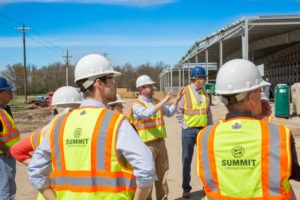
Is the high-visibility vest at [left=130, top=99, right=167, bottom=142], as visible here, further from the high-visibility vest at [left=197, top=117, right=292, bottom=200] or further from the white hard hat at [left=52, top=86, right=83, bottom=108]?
the high-visibility vest at [left=197, top=117, right=292, bottom=200]

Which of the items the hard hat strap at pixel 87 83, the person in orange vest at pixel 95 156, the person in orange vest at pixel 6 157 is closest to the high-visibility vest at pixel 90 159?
the person in orange vest at pixel 95 156

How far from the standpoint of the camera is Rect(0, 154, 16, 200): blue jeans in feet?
14.1

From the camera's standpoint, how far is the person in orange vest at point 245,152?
208 centimetres

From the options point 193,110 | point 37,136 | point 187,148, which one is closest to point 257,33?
point 193,110

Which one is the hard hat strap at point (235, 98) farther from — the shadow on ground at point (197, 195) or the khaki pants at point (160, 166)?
the shadow on ground at point (197, 195)

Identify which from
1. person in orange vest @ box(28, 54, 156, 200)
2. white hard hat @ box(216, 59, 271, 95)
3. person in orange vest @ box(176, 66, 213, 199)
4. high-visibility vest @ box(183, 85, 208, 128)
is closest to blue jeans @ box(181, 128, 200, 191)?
person in orange vest @ box(176, 66, 213, 199)

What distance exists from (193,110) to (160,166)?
116cm

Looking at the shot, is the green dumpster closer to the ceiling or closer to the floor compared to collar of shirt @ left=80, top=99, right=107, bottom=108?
closer to the floor

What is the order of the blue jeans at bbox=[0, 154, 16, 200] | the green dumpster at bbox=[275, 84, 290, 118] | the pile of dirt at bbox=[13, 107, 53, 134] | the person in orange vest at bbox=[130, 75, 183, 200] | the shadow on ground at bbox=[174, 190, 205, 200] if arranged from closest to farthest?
the blue jeans at bbox=[0, 154, 16, 200] < the person in orange vest at bbox=[130, 75, 183, 200] < the shadow on ground at bbox=[174, 190, 205, 200] < the green dumpster at bbox=[275, 84, 290, 118] < the pile of dirt at bbox=[13, 107, 53, 134]

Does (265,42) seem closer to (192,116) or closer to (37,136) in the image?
(192,116)

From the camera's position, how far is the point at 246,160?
84.1 inches

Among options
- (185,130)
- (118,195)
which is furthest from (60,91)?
(185,130)

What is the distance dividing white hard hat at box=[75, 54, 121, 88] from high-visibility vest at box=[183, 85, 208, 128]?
387cm

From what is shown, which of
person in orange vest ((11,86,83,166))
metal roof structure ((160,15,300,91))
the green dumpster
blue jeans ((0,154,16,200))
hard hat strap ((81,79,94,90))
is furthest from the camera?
metal roof structure ((160,15,300,91))
